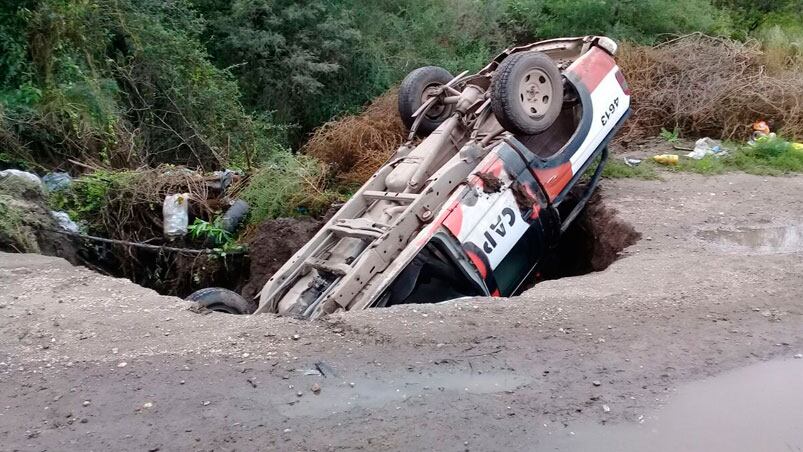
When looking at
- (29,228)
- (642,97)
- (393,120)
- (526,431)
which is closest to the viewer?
(526,431)

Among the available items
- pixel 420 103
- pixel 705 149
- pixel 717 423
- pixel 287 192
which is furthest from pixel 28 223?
pixel 705 149

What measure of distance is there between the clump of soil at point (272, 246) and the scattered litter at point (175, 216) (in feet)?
2.72

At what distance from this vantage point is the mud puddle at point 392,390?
3531 mm

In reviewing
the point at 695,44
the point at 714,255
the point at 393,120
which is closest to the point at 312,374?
the point at 714,255

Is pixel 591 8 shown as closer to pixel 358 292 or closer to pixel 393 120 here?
pixel 393 120

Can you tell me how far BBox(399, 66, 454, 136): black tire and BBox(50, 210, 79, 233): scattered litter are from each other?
12.0 feet

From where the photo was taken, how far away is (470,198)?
5.61 m

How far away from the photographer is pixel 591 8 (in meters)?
14.3

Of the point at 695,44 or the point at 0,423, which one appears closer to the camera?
the point at 0,423

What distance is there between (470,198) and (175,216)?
3.78m

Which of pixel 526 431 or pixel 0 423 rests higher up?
pixel 0 423

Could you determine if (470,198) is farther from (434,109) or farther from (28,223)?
(28,223)

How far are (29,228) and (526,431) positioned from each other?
548cm

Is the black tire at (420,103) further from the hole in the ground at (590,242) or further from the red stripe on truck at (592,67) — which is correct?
the hole in the ground at (590,242)
